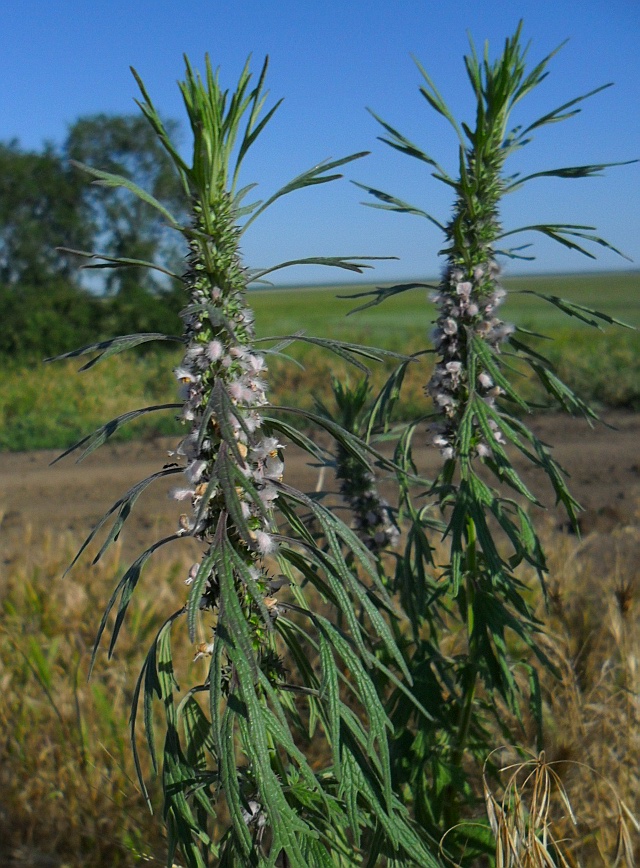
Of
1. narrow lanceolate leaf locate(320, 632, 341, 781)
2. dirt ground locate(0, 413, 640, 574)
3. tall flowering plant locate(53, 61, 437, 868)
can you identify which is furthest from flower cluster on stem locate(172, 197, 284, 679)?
dirt ground locate(0, 413, 640, 574)

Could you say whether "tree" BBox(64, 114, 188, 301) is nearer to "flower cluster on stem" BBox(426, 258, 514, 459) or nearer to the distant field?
the distant field

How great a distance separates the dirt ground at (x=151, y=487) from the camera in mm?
6316

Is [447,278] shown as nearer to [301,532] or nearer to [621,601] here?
[301,532]

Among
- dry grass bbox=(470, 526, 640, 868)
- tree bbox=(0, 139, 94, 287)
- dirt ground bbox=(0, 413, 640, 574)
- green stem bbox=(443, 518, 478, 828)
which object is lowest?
dirt ground bbox=(0, 413, 640, 574)

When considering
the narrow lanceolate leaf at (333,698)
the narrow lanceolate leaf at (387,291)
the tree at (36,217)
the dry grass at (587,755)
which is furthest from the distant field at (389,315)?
the tree at (36,217)

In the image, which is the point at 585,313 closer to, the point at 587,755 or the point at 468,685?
the point at 468,685

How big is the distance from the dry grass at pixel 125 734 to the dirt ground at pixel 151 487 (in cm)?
148

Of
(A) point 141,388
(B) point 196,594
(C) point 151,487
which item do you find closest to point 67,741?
(B) point 196,594

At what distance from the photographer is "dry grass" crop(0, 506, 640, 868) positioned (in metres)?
2.36

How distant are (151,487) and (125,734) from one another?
16.7 feet

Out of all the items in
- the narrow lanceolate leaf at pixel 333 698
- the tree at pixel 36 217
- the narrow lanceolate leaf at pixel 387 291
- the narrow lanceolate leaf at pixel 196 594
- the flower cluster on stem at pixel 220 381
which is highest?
the tree at pixel 36 217

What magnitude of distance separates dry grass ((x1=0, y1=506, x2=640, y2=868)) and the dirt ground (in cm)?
148

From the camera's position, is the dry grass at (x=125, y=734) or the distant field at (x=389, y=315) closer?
the dry grass at (x=125, y=734)

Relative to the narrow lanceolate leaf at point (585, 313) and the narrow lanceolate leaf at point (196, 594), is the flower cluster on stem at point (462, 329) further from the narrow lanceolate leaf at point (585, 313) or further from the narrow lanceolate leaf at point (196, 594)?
the narrow lanceolate leaf at point (196, 594)
